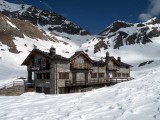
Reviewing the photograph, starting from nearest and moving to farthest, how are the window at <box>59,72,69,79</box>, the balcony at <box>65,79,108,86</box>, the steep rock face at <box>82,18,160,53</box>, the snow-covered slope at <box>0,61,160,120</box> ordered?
the snow-covered slope at <box>0,61,160,120</box> < the window at <box>59,72,69,79</box> < the balcony at <box>65,79,108,86</box> < the steep rock face at <box>82,18,160,53</box>

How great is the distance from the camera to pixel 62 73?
145 ft

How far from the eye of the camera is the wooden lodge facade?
43.4 m

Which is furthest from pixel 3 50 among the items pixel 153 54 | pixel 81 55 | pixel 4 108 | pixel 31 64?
pixel 4 108

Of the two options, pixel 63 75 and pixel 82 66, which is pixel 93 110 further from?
pixel 82 66

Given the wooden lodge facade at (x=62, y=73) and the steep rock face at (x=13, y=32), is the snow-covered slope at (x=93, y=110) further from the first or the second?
the steep rock face at (x=13, y=32)

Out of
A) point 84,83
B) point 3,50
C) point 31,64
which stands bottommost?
point 84,83

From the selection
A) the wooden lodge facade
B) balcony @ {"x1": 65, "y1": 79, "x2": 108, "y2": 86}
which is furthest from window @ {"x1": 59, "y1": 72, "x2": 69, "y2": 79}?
balcony @ {"x1": 65, "y1": 79, "x2": 108, "y2": 86}

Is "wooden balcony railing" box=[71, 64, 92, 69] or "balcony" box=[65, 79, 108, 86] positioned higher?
"wooden balcony railing" box=[71, 64, 92, 69]

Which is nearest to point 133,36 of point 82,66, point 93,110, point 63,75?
point 82,66

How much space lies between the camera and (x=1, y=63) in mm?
83000

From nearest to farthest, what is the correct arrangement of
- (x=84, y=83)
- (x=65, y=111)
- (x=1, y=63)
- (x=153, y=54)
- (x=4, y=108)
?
(x=65, y=111), (x=4, y=108), (x=84, y=83), (x=1, y=63), (x=153, y=54)

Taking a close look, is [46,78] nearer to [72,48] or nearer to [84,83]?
[84,83]

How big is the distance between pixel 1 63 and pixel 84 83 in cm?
4485

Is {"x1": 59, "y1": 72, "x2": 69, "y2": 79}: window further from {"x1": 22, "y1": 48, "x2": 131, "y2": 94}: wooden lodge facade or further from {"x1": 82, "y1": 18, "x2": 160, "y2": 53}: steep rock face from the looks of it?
{"x1": 82, "y1": 18, "x2": 160, "y2": 53}: steep rock face
